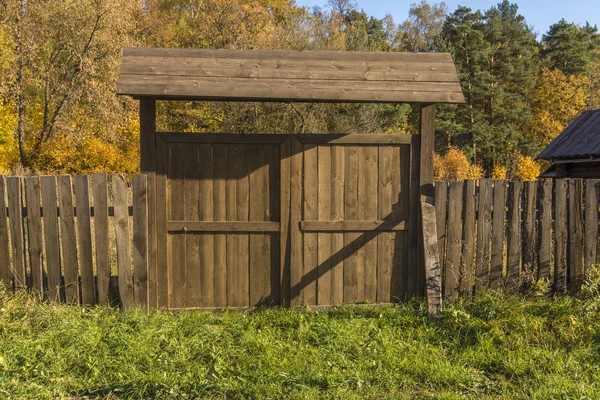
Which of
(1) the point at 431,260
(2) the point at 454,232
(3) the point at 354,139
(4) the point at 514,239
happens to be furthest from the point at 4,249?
(4) the point at 514,239

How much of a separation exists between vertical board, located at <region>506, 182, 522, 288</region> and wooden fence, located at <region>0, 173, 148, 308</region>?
168 inches

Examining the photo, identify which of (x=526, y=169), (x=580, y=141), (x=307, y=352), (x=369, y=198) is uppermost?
(x=580, y=141)

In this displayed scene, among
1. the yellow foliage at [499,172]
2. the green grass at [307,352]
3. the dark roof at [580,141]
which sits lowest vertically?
the green grass at [307,352]

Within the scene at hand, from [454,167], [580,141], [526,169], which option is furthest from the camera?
[526,169]

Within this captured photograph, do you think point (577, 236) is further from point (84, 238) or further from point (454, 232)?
point (84, 238)

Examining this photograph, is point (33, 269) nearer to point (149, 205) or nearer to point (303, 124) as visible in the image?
point (149, 205)

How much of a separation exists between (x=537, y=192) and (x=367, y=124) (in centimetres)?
1740

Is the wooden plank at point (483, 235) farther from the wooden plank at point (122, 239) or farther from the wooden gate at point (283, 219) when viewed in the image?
the wooden plank at point (122, 239)

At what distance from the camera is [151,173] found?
18.7 ft

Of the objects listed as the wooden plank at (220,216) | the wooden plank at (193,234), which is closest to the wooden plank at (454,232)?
the wooden plank at (220,216)

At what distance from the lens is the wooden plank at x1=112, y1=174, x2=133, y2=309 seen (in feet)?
18.2

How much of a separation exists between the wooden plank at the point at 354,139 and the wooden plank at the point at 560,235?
6.28 ft

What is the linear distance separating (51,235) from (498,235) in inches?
204

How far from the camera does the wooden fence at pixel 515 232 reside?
5.89m
